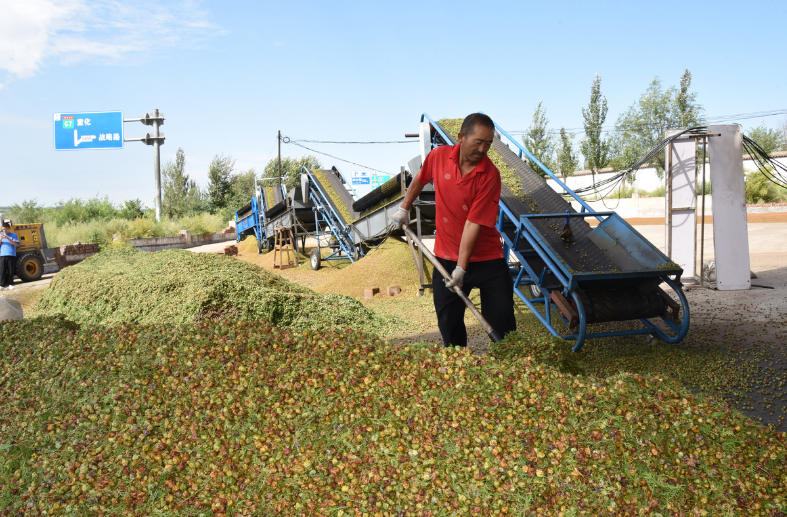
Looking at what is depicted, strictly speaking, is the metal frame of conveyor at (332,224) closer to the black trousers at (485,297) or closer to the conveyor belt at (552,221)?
the conveyor belt at (552,221)

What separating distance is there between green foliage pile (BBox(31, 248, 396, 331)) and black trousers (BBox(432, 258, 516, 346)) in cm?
229

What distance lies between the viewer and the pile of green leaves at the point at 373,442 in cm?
207

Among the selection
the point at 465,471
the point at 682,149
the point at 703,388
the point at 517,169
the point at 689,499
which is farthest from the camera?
the point at 682,149

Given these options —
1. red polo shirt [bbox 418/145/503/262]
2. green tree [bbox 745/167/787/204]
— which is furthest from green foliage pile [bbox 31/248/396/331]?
green tree [bbox 745/167/787/204]

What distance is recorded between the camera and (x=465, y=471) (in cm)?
215

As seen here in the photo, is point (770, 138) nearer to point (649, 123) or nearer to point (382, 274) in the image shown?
point (649, 123)

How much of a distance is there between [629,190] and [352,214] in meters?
24.3

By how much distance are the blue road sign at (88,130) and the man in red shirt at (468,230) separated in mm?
17698

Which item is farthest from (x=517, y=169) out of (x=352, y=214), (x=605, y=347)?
(x=352, y=214)

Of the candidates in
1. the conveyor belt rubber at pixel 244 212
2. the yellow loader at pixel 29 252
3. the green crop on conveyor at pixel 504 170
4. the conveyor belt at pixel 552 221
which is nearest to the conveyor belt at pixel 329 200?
the green crop on conveyor at pixel 504 170

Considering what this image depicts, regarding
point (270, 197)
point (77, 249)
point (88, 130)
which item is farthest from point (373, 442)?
point (88, 130)

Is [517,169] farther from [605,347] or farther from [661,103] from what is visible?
[661,103]

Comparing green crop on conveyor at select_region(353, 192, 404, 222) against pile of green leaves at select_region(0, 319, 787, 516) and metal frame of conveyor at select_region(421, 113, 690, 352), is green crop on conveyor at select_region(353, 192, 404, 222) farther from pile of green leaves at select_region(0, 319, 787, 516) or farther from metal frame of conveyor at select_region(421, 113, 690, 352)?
pile of green leaves at select_region(0, 319, 787, 516)

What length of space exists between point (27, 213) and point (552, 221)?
23251 mm
